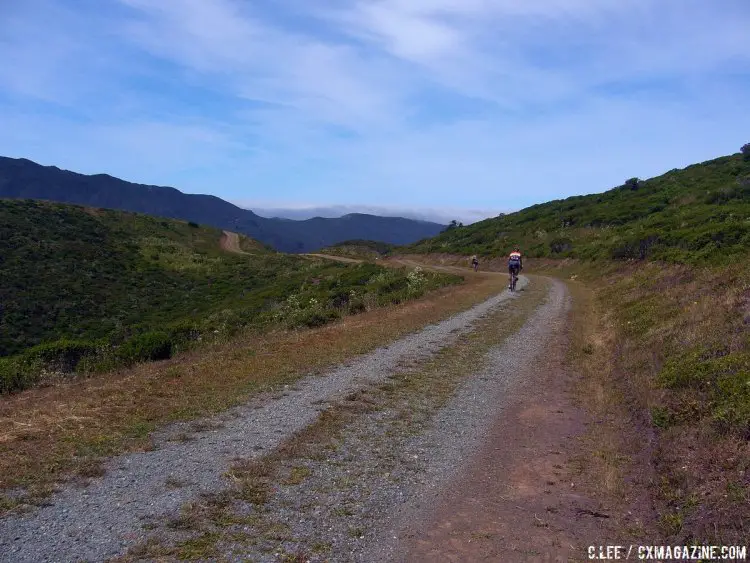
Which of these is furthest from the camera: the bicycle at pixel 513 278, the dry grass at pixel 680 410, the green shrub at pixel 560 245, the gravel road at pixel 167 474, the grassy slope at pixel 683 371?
the green shrub at pixel 560 245

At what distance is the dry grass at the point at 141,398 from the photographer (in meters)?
5.61

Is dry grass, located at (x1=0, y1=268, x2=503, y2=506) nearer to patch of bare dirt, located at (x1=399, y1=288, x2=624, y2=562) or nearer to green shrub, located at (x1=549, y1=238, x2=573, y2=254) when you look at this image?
patch of bare dirt, located at (x1=399, y1=288, x2=624, y2=562)

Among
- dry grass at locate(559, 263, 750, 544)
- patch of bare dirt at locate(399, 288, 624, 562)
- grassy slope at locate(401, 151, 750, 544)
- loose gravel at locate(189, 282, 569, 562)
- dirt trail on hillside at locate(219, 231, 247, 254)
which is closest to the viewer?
loose gravel at locate(189, 282, 569, 562)

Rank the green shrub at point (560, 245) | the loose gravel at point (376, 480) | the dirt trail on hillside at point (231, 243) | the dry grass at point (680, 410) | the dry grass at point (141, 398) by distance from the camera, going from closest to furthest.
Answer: the loose gravel at point (376, 480) → the dry grass at point (680, 410) → the dry grass at point (141, 398) → the green shrub at point (560, 245) → the dirt trail on hillside at point (231, 243)

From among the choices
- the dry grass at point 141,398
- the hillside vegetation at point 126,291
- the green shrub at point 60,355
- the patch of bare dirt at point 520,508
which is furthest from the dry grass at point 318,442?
the green shrub at point 60,355

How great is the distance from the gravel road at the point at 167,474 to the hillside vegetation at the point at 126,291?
5429 millimetres

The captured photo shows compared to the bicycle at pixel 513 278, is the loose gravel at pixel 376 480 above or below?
below

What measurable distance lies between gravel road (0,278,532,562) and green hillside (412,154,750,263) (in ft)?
47.7

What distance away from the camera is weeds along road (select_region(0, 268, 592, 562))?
4.12 m

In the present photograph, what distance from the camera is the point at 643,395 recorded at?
7777mm

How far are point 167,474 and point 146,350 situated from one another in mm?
7566

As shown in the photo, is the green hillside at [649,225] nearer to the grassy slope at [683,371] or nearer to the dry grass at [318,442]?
the grassy slope at [683,371]

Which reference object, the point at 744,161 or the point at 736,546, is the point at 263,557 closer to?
the point at 736,546

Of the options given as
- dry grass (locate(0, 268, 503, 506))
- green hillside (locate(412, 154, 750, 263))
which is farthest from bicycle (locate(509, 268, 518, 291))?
dry grass (locate(0, 268, 503, 506))
